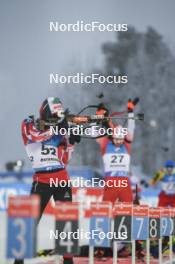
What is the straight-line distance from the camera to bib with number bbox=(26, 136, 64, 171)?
825cm

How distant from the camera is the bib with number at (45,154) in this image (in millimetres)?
8248

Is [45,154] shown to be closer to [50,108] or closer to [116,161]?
[50,108]

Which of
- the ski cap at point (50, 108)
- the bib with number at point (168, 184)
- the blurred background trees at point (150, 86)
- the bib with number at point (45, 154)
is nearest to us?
the ski cap at point (50, 108)

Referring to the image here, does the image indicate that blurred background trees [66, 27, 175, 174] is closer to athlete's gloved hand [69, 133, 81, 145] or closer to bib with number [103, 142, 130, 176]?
bib with number [103, 142, 130, 176]

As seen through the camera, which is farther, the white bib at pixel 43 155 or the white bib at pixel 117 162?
the white bib at pixel 117 162

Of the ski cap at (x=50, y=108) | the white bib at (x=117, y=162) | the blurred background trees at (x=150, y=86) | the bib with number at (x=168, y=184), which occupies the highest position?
the blurred background trees at (x=150, y=86)

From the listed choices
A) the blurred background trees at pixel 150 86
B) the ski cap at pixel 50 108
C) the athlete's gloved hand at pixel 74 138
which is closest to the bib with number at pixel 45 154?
the athlete's gloved hand at pixel 74 138

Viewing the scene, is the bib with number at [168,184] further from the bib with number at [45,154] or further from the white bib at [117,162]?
the bib with number at [45,154]

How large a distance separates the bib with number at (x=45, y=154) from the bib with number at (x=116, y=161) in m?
2.75

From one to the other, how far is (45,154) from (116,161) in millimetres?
3034

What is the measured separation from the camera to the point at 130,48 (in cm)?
4159

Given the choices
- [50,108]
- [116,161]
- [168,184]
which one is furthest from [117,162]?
[50,108]

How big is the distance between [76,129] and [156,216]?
1608 mm

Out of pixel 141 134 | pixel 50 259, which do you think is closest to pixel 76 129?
pixel 50 259
